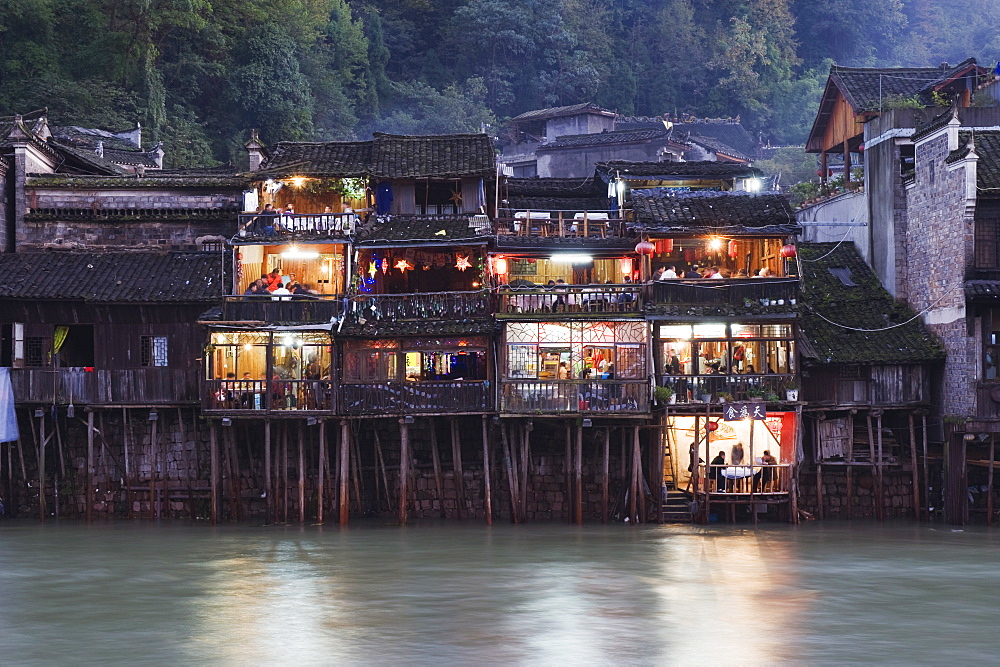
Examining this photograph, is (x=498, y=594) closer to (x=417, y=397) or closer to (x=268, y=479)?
(x=417, y=397)

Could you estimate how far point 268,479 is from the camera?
151ft

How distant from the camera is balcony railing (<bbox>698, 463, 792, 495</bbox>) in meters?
46.1

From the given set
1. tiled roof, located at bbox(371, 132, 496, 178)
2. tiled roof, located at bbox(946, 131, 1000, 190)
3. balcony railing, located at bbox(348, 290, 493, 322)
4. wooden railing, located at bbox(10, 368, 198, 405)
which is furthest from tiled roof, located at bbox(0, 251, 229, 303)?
tiled roof, located at bbox(946, 131, 1000, 190)

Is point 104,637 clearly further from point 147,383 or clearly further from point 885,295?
point 885,295

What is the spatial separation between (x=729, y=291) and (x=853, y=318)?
5664mm

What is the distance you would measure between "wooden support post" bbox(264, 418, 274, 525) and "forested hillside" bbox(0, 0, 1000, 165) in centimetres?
2899

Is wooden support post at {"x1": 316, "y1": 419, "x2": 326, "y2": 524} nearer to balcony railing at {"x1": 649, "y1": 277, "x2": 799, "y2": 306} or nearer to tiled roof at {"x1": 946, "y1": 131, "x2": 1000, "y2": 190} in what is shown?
balcony railing at {"x1": 649, "y1": 277, "x2": 799, "y2": 306}

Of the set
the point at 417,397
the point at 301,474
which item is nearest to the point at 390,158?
the point at 417,397

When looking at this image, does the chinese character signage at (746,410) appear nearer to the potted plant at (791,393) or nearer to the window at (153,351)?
the potted plant at (791,393)

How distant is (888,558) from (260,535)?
59.4ft

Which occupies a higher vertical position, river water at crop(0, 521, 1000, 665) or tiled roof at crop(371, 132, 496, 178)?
tiled roof at crop(371, 132, 496, 178)

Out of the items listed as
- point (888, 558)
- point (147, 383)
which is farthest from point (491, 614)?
point (147, 383)

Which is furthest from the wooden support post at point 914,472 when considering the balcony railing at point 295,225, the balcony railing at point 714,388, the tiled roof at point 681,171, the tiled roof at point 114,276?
the tiled roof at point 114,276

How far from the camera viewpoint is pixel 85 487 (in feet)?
159
